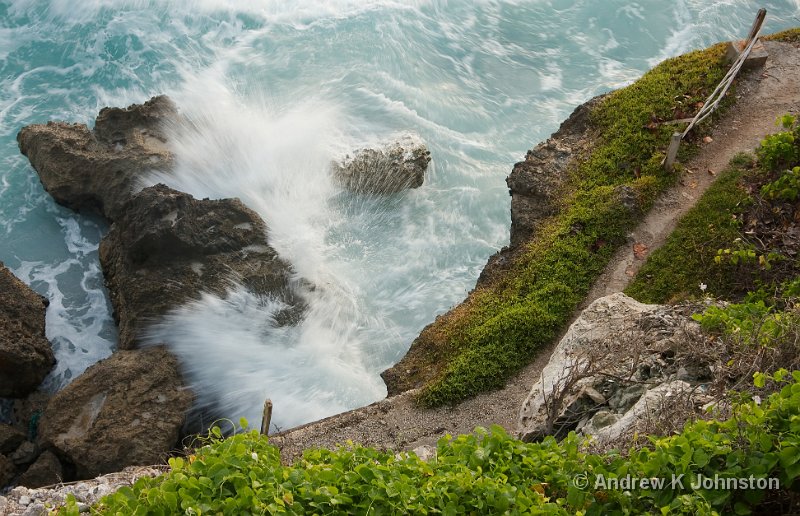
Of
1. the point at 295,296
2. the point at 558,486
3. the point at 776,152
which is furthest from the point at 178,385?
the point at 776,152

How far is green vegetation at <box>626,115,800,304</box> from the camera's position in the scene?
12.1 meters

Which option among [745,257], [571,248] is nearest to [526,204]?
[571,248]

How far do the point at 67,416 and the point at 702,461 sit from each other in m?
11.1

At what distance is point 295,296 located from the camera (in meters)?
16.1

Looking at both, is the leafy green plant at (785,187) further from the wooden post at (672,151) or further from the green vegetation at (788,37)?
the green vegetation at (788,37)

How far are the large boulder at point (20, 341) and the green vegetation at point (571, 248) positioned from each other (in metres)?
7.43

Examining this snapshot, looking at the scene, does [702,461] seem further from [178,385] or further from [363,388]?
[178,385]

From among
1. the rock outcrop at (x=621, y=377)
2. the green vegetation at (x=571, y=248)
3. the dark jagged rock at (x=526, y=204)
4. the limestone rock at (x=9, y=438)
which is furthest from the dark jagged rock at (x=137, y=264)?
the rock outcrop at (x=621, y=377)

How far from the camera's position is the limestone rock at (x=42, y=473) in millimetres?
12773

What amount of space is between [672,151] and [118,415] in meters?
11.2

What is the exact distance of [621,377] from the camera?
9.72 metres

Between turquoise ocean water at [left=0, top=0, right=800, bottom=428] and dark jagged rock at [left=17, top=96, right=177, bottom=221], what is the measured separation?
709 millimetres

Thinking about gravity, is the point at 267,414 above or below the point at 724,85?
below

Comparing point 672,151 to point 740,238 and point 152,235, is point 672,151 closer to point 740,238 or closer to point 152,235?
point 740,238
